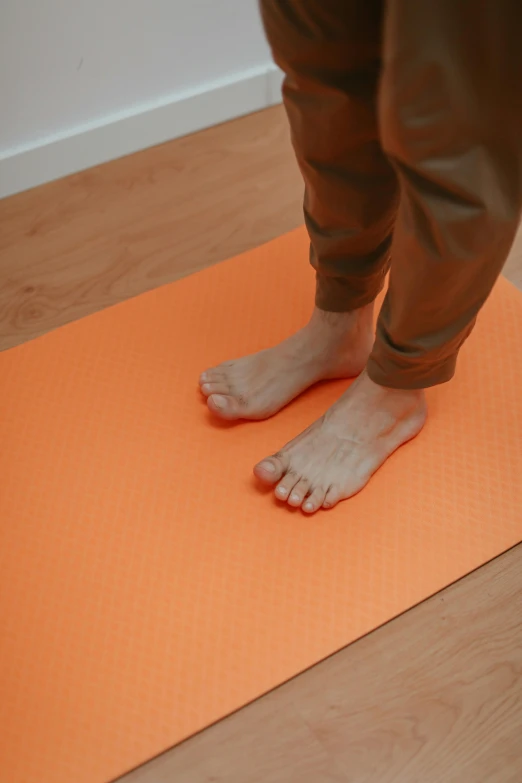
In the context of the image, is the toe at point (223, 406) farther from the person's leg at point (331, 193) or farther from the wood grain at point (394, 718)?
the wood grain at point (394, 718)

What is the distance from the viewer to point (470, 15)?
0.55m

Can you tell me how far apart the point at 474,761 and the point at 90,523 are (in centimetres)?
58

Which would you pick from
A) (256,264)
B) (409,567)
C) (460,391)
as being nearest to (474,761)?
(409,567)

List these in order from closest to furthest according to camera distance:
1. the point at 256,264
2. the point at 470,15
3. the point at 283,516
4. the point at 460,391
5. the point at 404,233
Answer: the point at 470,15
the point at 404,233
the point at 283,516
the point at 460,391
the point at 256,264

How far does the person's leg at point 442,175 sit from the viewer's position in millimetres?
563

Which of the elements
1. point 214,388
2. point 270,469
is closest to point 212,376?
point 214,388

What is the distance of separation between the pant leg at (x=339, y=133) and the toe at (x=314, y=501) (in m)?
0.27

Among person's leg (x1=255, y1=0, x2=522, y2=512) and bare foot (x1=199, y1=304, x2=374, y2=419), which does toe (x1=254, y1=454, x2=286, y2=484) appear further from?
bare foot (x1=199, y1=304, x2=374, y2=419)

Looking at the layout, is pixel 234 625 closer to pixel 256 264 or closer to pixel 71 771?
pixel 71 771

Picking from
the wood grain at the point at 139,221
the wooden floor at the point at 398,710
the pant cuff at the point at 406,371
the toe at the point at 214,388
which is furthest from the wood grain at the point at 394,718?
the wood grain at the point at 139,221

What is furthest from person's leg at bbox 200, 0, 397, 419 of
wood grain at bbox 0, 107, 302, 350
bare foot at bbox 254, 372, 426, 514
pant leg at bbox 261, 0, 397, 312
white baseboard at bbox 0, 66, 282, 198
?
white baseboard at bbox 0, 66, 282, 198

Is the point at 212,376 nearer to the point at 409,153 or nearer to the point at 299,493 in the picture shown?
the point at 299,493

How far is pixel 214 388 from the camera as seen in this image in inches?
44.0

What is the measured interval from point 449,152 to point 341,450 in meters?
0.50
